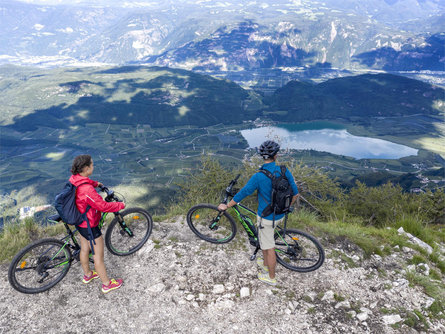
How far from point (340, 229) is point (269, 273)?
3568 mm

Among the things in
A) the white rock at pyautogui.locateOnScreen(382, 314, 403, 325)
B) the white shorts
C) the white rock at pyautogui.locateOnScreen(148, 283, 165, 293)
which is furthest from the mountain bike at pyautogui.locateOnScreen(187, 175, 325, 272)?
the white rock at pyautogui.locateOnScreen(148, 283, 165, 293)

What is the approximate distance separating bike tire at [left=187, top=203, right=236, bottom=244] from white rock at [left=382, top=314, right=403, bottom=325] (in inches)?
163

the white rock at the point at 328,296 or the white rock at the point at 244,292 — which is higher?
the white rock at the point at 244,292

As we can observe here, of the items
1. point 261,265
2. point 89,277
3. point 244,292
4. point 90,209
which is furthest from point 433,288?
point 89,277

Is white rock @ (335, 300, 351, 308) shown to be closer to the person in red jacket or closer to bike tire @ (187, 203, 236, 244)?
bike tire @ (187, 203, 236, 244)

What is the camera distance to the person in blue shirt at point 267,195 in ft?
18.9

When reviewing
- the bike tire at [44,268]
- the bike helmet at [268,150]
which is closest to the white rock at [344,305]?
the bike helmet at [268,150]

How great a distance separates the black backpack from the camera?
5.57m

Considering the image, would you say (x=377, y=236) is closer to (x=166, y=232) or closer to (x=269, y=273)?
(x=269, y=273)

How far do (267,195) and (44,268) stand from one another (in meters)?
5.86

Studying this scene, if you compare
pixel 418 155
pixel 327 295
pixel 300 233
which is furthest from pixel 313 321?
pixel 418 155

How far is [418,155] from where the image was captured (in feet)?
628

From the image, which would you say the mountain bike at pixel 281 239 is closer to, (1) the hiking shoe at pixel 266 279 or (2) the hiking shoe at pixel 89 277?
A: (1) the hiking shoe at pixel 266 279

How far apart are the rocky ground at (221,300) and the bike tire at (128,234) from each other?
12.2 inches
